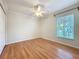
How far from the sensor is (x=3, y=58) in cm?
238

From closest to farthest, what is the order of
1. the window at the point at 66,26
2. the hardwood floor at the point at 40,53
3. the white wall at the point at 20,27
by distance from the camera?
the hardwood floor at the point at 40,53 → the window at the point at 66,26 → the white wall at the point at 20,27

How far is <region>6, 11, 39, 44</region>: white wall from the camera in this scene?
4568mm

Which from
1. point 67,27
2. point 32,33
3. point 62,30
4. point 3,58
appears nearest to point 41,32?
point 32,33

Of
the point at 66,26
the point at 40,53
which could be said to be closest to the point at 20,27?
the point at 40,53

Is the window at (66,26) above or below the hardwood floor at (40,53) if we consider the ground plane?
above

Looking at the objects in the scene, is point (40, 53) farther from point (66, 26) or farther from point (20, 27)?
point (20, 27)

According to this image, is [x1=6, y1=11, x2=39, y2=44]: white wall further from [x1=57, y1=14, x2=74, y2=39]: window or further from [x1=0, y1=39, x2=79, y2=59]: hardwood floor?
[x1=57, y1=14, x2=74, y2=39]: window

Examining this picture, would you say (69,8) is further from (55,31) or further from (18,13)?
(18,13)

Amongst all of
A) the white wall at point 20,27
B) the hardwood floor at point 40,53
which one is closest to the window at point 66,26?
the hardwood floor at point 40,53

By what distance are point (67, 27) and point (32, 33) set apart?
3367mm

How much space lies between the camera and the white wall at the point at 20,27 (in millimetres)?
4568

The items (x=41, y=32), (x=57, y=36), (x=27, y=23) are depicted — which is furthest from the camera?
(x=41, y=32)

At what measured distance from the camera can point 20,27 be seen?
5.15m

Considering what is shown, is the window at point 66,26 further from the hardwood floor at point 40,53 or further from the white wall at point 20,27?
the white wall at point 20,27
